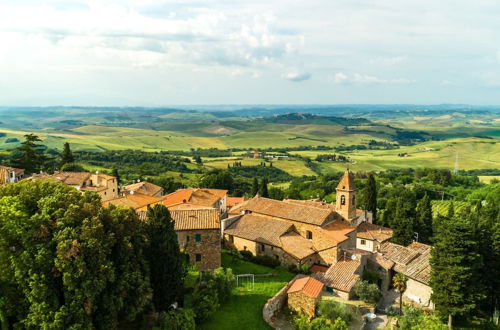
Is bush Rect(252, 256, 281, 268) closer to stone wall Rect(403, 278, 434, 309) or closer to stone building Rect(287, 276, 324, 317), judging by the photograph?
stone building Rect(287, 276, 324, 317)

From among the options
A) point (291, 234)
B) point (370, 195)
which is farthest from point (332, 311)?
point (370, 195)

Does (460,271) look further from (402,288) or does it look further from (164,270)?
(164,270)

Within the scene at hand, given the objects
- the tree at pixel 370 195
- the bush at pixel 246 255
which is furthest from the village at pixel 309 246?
the tree at pixel 370 195

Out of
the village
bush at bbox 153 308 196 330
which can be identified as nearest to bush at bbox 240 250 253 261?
the village

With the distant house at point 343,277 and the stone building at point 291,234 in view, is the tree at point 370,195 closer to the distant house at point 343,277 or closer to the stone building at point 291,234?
the stone building at point 291,234

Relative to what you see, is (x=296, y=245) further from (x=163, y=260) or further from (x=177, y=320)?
(x=177, y=320)

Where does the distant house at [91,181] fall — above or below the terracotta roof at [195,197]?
above
